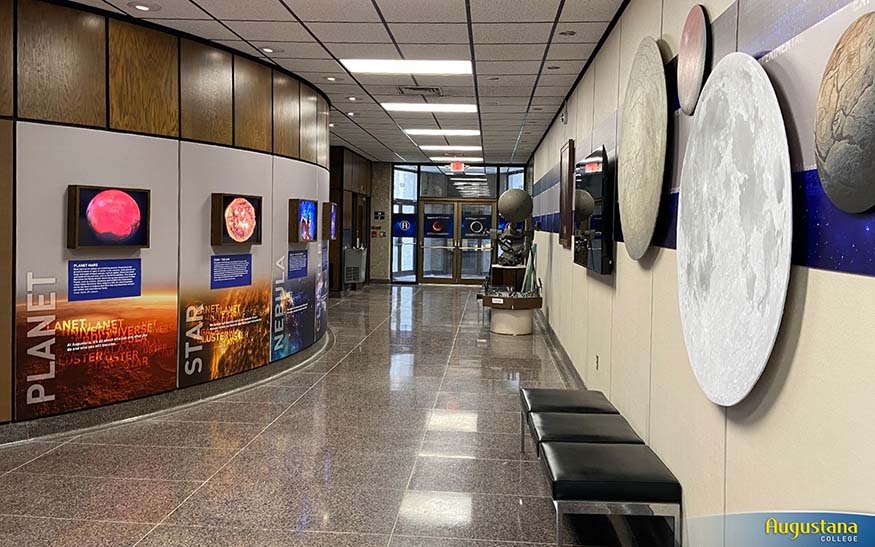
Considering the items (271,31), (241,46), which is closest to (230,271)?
(241,46)

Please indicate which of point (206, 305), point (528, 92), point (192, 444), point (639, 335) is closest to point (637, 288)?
point (639, 335)

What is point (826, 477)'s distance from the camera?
2.06 meters

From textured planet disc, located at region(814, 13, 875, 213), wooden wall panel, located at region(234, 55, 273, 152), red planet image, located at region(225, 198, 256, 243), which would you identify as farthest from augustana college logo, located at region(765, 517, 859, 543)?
wooden wall panel, located at region(234, 55, 273, 152)

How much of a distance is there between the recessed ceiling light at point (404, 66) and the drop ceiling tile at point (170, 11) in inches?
79.6

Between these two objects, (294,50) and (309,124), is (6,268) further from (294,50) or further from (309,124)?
(309,124)

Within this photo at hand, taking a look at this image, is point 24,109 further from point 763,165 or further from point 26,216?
point 763,165

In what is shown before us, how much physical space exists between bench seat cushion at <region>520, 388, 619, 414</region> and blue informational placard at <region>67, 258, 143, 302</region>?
3374mm

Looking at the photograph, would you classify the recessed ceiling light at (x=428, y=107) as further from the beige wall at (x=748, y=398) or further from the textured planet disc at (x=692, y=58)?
the textured planet disc at (x=692, y=58)

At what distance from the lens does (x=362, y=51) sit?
24.1ft

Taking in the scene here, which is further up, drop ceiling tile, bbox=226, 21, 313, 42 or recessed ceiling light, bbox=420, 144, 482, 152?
recessed ceiling light, bbox=420, 144, 482, 152

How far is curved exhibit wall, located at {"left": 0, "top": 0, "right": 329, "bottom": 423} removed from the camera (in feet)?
17.7

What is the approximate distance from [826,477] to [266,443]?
13.9 ft

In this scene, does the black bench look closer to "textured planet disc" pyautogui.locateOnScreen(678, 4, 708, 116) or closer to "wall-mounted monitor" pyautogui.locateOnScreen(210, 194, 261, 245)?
"textured planet disc" pyautogui.locateOnScreen(678, 4, 708, 116)

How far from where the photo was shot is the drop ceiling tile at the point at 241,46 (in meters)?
6.91
